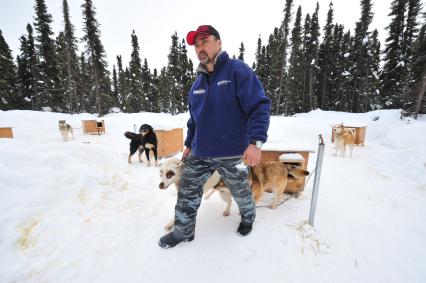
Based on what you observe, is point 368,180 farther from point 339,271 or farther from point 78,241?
point 78,241

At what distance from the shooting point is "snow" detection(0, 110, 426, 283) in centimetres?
206

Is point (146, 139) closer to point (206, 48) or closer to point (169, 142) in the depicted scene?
point (169, 142)

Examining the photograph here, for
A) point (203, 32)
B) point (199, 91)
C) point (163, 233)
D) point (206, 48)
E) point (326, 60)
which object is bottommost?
point (163, 233)

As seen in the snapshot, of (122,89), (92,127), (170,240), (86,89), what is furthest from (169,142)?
(122,89)

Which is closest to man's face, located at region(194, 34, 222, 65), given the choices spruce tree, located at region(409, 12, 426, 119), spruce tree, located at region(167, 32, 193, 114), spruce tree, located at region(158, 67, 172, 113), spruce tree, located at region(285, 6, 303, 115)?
spruce tree, located at region(409, 12, 426, 119)

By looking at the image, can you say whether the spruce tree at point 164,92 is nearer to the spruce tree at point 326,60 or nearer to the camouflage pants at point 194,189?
the spruce tree at point 326,60

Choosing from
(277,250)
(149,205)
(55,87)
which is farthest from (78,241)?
(55,87)

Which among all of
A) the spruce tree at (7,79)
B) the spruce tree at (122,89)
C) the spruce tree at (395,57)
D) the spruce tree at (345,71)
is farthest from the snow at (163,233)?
the spruce tree at (122,89)

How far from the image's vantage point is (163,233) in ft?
8.64

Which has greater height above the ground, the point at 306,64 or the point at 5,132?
the point at 306,64

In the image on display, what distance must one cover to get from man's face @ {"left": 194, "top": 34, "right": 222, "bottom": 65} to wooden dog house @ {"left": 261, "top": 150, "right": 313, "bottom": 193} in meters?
2.27

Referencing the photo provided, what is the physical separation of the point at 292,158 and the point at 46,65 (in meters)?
33.5

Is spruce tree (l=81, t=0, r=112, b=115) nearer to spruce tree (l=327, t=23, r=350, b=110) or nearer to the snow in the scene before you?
the snow

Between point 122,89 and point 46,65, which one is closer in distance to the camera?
point 46,65
